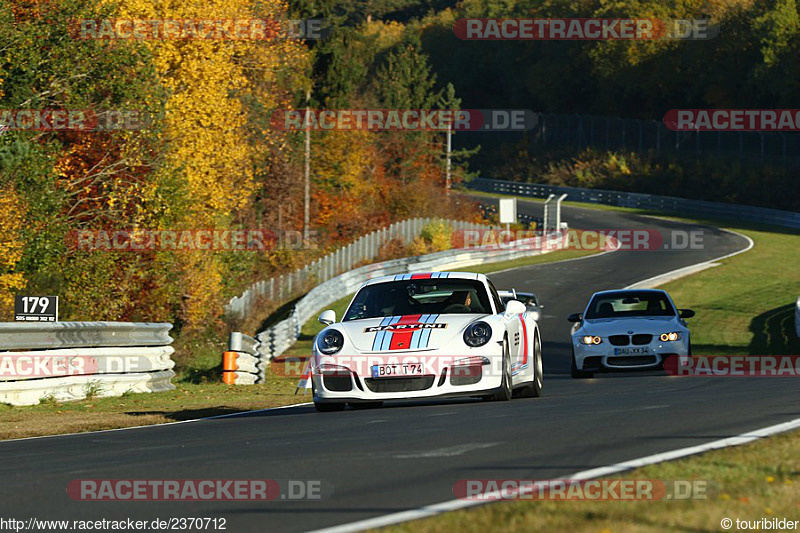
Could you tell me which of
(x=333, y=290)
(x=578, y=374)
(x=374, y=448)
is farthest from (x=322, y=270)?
(x=374, y=448)

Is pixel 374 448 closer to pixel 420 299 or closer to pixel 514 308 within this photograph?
pixel 514 308

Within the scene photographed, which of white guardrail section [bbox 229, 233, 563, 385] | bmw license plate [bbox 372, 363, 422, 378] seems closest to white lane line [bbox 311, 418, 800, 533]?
bmw license plate [bbox 372, 363, 422, 378]

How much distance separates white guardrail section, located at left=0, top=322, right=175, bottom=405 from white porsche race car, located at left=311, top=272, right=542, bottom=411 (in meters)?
4.50

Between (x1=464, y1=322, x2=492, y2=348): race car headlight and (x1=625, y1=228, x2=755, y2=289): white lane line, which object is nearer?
(x1=464, y1=322, x2=492, y2=348): race car headlight

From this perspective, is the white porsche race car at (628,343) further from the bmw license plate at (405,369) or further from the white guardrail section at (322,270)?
the white guardrail section at (322,270)

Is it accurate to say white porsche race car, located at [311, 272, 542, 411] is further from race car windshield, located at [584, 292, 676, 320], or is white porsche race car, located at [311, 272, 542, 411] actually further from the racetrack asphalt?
race car windshield, located at [584, 292, 676, 320]

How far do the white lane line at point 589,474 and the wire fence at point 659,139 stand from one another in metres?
75.0

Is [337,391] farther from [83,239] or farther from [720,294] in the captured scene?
[720,294]

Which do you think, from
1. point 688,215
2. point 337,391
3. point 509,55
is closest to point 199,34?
point 337,391

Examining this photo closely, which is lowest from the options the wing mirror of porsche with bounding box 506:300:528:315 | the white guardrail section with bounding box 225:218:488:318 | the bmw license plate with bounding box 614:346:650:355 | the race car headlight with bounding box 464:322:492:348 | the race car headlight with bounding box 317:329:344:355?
the white guardrail section with bounding box 225:218:488:318

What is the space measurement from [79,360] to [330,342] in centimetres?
549

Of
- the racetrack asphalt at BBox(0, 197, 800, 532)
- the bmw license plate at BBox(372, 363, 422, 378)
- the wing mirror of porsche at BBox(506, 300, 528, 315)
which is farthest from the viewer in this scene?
the wing mirror of porsche at BBox(506, 300, 528, 315)

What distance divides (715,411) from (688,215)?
221 ft

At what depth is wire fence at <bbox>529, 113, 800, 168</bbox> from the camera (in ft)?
270
